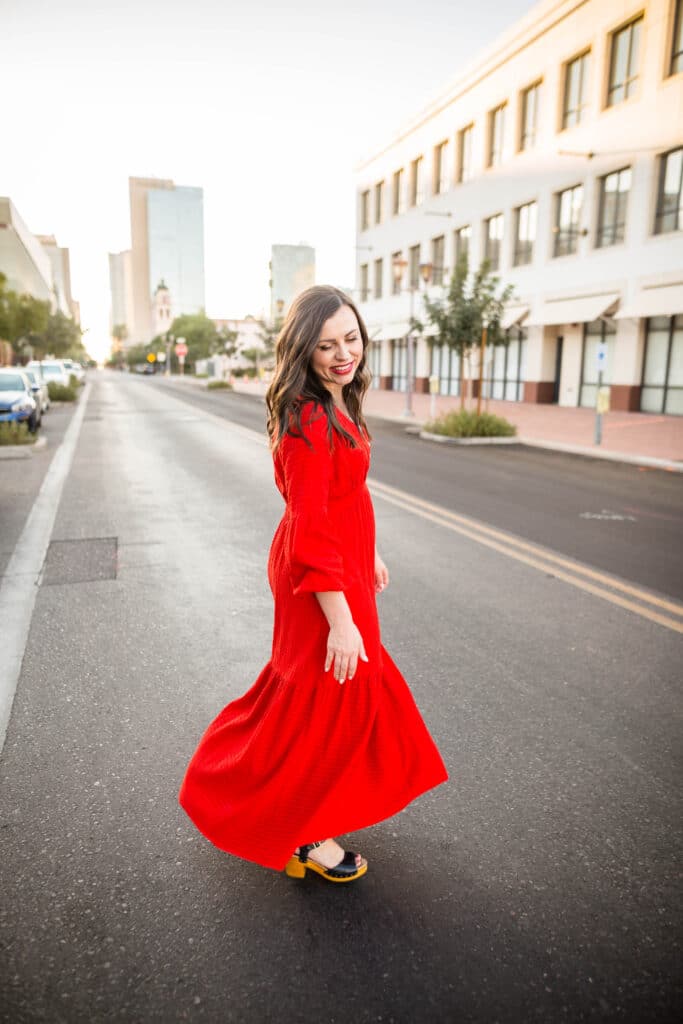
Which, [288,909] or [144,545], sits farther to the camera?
[144,545]

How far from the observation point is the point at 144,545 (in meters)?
7.28

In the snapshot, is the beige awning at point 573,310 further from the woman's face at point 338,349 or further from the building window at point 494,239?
the woman's face at point 338,349

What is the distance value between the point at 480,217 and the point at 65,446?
82.8 ft

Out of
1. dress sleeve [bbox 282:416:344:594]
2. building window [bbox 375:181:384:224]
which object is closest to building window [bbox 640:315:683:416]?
dress sleeve [bbox 282:416:344:594]

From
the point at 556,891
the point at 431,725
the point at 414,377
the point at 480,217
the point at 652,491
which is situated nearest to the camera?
the point at 556,891

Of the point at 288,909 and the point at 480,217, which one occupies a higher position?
the point at 480,217

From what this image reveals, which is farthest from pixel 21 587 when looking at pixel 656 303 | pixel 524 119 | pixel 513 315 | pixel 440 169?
pixel 440 169

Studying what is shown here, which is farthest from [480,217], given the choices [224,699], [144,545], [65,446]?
[224,699]

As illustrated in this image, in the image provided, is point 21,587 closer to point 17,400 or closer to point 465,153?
point 17,400

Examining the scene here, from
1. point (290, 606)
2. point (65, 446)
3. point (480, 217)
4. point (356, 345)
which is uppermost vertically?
point (480, 217)

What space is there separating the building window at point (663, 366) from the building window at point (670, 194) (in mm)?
2857

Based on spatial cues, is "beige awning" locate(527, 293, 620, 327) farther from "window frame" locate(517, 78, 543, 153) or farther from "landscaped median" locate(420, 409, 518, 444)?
"landscaped median" locate(420, 409, 518, 444)

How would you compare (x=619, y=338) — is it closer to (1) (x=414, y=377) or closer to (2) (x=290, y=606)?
(1) (x=414, y=377)

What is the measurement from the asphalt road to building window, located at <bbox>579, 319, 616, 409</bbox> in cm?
2191
